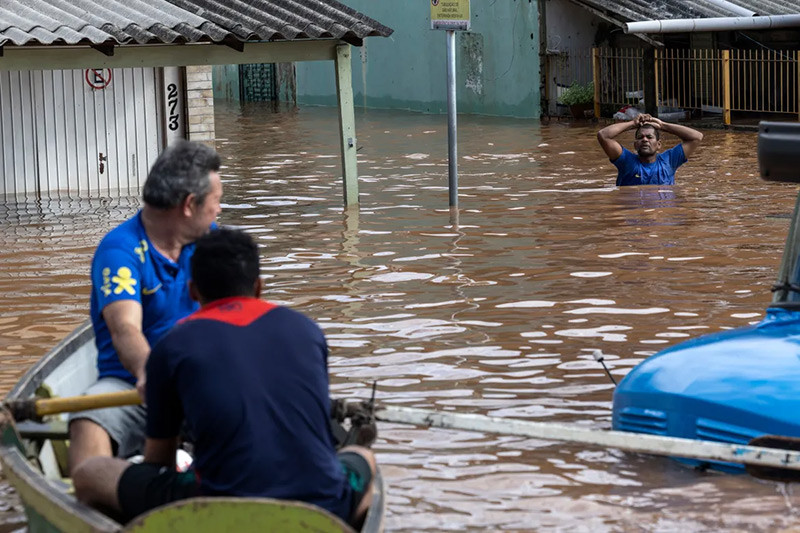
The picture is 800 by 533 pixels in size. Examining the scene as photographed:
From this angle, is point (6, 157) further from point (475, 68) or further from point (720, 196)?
point (475, 68)

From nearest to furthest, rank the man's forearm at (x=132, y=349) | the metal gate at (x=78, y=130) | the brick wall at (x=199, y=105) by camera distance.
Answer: the man's forearm at (x=132, y=349) < the metal gate at (x=78, y=130) < the brick wall at (x=199, y=105)

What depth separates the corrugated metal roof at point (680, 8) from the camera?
28.8m

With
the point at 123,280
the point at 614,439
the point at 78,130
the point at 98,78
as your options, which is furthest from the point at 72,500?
the point at 98,78

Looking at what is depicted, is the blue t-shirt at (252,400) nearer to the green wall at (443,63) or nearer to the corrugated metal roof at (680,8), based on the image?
the corrugated metal roof at (680,8)

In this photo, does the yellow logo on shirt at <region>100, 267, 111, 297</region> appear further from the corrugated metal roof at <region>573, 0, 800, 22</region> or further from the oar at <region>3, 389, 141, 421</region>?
the corrugated metal roof at <region>573, 0, 800, 22</region>

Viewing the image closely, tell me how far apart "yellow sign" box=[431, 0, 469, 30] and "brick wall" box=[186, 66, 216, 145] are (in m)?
4.62

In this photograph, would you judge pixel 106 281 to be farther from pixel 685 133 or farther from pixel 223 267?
pixel 685 133

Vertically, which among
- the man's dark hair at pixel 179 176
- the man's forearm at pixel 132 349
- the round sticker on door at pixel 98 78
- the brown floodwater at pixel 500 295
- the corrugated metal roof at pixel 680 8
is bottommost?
the brown floodwater at pixel 500 295

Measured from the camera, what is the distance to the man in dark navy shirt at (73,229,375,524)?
4.45 meters

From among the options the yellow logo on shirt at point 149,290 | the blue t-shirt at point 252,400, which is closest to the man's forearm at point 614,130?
the yellow logo on shirt at point 149,290

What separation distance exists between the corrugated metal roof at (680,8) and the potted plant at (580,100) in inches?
73.3

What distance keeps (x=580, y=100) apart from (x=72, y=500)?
26.5 metres

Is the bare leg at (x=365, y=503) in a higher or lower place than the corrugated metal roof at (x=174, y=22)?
lower

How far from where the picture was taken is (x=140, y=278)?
5.87 meters
